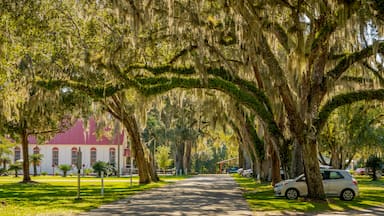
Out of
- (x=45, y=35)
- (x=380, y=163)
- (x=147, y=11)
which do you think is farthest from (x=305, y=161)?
(x=380, y=163)

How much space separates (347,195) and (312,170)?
9.97 feet

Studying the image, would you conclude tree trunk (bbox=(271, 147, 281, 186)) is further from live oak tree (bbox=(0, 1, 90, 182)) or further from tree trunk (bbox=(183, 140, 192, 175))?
tree trunk (bbox=(183, 140, 192, 175))

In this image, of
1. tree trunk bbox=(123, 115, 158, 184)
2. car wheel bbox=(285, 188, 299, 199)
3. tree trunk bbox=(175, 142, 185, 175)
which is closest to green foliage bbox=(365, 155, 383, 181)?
tree trunk bbox=(123, 115, 158, 184)

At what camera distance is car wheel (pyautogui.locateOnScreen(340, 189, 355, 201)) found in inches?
785

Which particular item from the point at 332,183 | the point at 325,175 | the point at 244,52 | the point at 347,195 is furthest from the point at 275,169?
the point at 244,52

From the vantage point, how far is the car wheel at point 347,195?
65.4ft

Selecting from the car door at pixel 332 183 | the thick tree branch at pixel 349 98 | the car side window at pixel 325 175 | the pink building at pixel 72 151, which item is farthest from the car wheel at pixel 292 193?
the pink building at pixel 72 151

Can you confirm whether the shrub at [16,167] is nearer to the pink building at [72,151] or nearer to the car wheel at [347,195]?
the pink building at [72,151]

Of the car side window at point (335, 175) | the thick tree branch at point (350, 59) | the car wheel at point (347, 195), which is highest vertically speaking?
the thick tree branch at point (350, 59)

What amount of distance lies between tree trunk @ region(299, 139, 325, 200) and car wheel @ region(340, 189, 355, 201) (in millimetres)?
2424

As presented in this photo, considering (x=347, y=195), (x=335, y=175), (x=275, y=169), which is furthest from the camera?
(x=275, y=169)

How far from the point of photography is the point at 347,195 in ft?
65.6

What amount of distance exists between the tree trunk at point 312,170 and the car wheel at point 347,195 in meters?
2.42

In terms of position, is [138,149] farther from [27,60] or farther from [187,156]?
[187,156]
